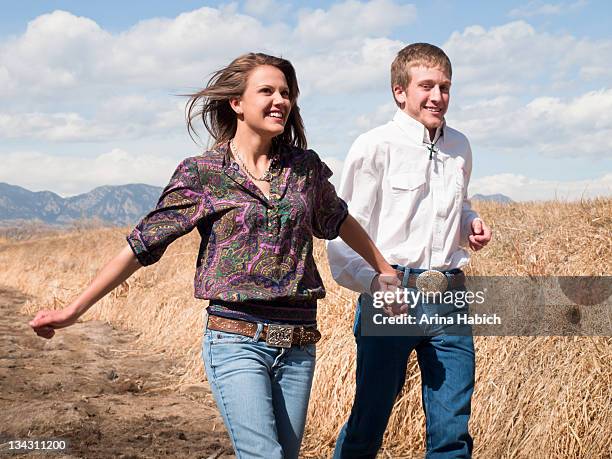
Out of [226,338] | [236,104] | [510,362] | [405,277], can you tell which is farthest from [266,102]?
[510,362]

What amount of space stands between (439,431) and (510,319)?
2508 mm

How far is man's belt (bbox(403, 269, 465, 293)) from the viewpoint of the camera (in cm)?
318

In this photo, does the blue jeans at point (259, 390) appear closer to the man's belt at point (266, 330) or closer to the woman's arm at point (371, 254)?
the man's belt at point (266, 330)

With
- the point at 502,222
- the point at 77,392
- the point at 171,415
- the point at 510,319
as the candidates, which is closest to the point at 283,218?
the point at 510,319

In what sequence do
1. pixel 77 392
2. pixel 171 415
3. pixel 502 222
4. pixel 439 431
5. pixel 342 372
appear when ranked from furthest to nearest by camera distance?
pixel 502 222
pixel 77 392
pixel 171 415
pixel 342 372
pixel 439 431

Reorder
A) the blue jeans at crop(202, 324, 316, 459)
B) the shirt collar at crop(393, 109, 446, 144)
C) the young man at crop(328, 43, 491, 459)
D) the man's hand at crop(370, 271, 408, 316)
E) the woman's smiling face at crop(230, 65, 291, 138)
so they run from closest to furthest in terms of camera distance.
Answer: the blue jeans at crop(202, 324, 316, 459), the woman's smiling face at crop(230, 65, 291, 138), the man's hand at crop(370, 271, 408, 316), the young man at crop(328, 43, 491, 459), the shirt collar at crop(393, 109, 446, 144)

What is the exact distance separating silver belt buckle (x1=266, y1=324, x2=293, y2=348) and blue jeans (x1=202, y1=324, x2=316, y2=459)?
24mm

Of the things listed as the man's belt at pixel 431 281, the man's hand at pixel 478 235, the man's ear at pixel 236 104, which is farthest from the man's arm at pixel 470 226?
the man's ear at pixel 236 104

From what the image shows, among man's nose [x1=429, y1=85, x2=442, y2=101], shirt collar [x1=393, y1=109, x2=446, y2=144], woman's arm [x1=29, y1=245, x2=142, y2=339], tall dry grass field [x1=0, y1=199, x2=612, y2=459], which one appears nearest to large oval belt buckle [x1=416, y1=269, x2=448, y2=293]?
shirt collar [x1=393, y1=109, x2=446, y2=144]

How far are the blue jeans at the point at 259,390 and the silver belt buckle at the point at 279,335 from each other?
0.02 meters

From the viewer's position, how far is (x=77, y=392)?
23.6 feet

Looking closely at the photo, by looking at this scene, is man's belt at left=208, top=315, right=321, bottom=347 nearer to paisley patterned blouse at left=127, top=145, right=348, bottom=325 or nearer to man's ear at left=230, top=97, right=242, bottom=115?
paisley patterned blouse at left=127, top=145, right=348, bottom=325

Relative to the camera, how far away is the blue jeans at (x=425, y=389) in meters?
3.12

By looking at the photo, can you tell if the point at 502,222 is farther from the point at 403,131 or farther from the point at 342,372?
the point at 403,131
